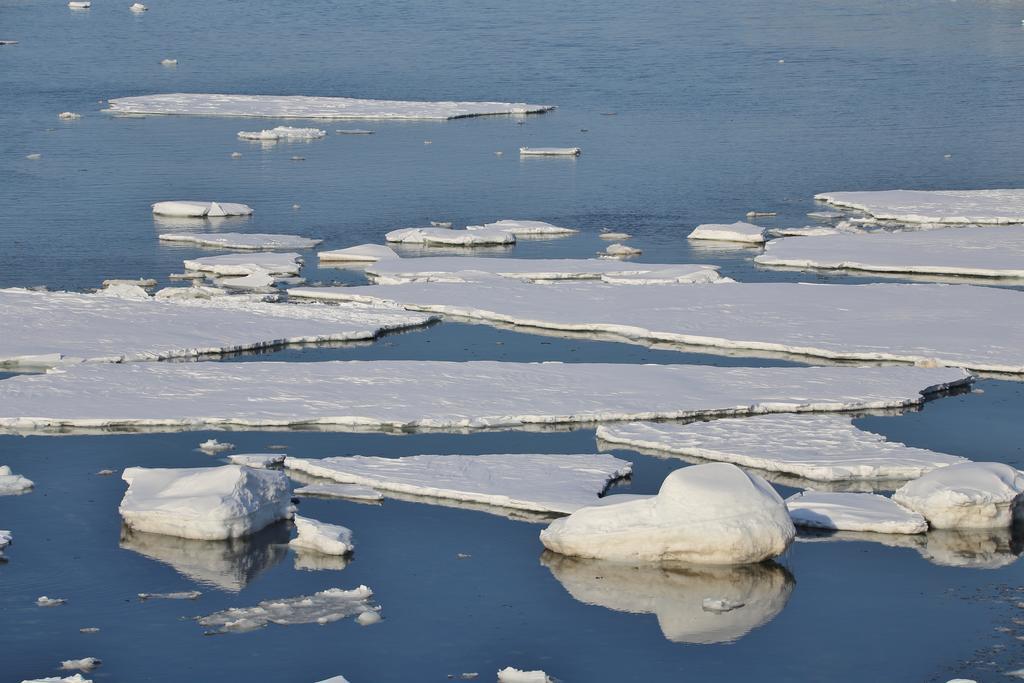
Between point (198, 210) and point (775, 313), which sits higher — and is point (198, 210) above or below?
above

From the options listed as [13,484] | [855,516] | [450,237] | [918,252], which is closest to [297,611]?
[13,484]

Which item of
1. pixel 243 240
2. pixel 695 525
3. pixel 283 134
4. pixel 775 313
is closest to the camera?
pixel 695 525

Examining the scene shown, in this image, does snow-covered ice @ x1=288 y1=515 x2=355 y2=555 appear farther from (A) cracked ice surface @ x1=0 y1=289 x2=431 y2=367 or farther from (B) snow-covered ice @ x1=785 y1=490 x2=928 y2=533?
(A) cracked ice surface @ x1=0 y1=289 x2=431 y2=367

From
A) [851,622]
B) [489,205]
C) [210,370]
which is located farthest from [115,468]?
[489,205]

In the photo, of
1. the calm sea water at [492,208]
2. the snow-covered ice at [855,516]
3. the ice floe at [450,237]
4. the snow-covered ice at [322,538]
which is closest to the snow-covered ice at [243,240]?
the calm sea water at [492,208]

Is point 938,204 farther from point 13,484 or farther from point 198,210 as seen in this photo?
point 13,484
